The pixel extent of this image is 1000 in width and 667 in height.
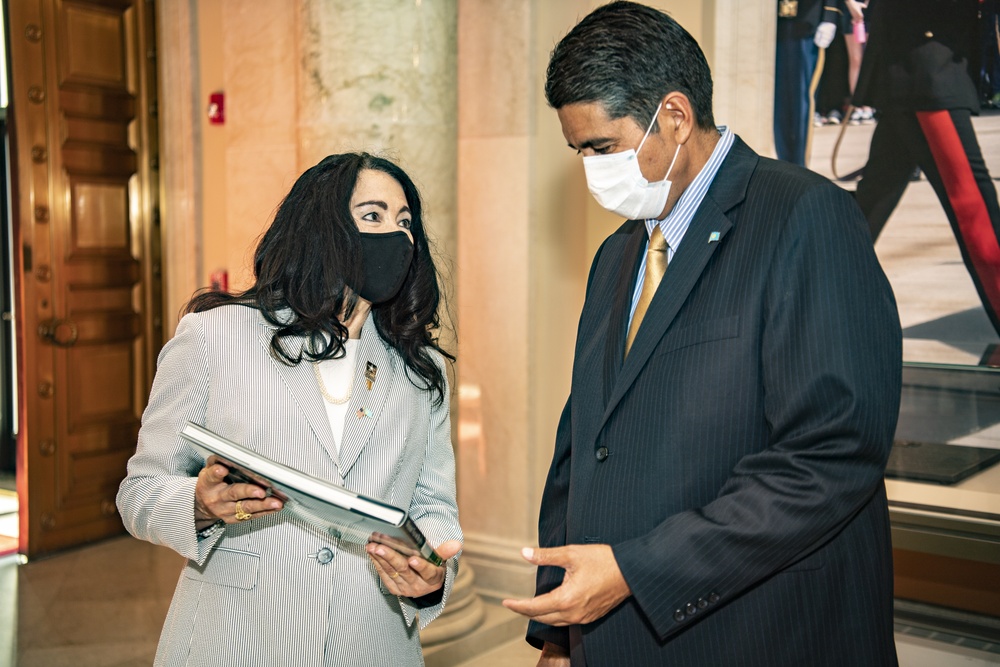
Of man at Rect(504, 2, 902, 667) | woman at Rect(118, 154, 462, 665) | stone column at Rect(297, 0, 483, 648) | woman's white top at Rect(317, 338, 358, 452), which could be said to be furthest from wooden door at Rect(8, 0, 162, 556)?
man at Rect(504, 2, 902, 667)

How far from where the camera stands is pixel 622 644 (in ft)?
5.45

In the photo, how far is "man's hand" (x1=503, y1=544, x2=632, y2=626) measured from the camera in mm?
1486

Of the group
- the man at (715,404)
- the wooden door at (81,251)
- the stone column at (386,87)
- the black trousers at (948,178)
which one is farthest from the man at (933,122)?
the wooden door at (81,251)

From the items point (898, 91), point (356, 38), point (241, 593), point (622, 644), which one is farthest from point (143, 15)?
point (622, 644)

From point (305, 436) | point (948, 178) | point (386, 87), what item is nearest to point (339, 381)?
point (305, 436)

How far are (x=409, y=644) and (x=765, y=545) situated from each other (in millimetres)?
917

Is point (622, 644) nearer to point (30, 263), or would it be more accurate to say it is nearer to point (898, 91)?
point (898, 91)

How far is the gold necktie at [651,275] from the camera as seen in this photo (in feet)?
5.86

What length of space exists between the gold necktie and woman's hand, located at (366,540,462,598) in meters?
0.50

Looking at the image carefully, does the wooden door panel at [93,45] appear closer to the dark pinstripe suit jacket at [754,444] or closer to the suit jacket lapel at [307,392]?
the suit jacket lapel at [307,392]

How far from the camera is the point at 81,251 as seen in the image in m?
5.77

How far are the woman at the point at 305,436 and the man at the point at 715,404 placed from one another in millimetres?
420

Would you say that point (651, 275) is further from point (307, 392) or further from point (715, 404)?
point (307, 392)

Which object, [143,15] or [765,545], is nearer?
[765,545]
